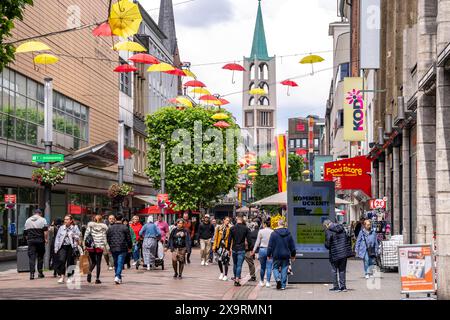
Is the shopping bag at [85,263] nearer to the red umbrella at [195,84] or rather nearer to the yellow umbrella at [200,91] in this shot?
the red umbrella at [195,84]

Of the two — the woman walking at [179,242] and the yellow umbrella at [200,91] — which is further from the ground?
the yellow umbrella at [200,91]

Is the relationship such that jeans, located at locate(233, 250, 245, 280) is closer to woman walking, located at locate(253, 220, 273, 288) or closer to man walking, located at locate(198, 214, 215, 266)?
woman walking, located at locate(253, 220, 273, 288)

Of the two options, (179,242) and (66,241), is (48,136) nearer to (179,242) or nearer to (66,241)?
(66,241)

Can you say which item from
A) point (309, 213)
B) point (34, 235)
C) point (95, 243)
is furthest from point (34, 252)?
point (309, 213)

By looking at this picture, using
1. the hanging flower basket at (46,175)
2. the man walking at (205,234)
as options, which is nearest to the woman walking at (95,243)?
the hanging flower basket at (46,175)

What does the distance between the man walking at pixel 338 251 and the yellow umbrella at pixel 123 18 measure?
6.30 metres

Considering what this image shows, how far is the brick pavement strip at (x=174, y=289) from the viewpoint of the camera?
58.1 feet

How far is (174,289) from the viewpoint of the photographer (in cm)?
1970

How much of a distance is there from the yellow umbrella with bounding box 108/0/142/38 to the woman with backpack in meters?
9.38

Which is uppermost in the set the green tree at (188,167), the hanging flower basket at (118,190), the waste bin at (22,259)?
the green tree at (188,167)

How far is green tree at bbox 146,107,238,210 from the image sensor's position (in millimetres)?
52781

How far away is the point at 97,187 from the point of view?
48625 mm
